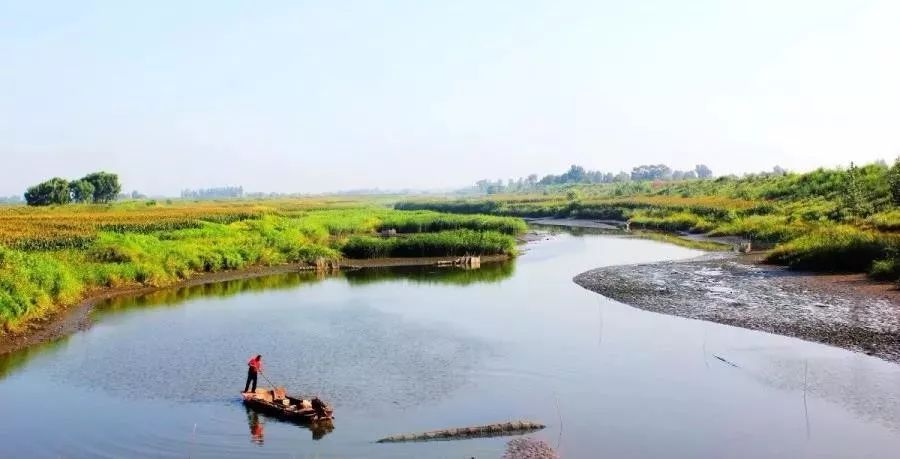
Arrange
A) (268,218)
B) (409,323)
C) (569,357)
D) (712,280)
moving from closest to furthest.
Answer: (569,357) < (409,323) < (712,280) < (268,218)

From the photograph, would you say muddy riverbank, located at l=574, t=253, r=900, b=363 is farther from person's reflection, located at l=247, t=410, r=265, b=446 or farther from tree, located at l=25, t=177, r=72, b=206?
tree, located at l=25, t=177, r=72, b=206

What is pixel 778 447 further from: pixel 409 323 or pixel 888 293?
pixel 888 293

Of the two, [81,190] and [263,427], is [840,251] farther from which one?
[81,190]

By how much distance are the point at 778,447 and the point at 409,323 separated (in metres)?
16.9

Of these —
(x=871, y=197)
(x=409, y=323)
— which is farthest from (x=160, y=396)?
(x=871, y=197)

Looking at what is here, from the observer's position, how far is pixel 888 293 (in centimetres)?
3222

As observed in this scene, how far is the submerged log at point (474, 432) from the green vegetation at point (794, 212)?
1017 inches

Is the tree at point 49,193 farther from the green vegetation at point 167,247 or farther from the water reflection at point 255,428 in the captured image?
→ the water reflection at point 255,428

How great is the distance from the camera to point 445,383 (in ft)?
70.4

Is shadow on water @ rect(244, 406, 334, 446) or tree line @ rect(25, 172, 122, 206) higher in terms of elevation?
tree line @ rect(25, 172, 122, 206)

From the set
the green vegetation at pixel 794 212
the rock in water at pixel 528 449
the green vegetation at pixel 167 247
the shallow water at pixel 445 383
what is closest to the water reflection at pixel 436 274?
the green vegetation at pixel 167 247

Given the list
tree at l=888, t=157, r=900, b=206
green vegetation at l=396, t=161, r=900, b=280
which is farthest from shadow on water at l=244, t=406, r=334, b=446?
tree at l=888, t=157, r=900, b=206

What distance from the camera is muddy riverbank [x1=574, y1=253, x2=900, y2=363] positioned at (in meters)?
26.2

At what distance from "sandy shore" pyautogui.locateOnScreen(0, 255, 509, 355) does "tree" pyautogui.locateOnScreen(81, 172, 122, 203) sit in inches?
3305
